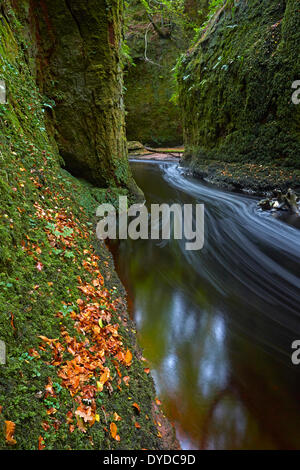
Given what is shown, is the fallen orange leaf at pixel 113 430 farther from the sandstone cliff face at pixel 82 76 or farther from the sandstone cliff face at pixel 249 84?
the sandstone cliff face at pixel 249 84

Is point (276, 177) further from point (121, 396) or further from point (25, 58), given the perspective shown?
point (121, 396)

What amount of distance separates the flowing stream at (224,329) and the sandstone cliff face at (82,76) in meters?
2.84

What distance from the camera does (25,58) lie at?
5457mm

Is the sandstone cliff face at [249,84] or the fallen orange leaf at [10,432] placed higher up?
the sandstone cliff face at [249,84]

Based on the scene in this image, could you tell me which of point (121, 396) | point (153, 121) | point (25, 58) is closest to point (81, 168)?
point (25, 58)

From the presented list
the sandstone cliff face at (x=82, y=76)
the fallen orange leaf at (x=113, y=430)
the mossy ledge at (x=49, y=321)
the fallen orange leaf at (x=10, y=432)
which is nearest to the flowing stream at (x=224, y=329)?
the mossy ledge at (x=49, y=321)

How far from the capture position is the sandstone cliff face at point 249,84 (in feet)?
28.4

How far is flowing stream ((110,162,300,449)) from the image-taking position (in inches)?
97.6

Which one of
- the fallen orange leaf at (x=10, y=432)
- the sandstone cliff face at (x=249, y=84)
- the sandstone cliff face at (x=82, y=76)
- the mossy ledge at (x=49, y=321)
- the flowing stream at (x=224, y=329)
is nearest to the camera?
the fallen orange leaf at (x=10, y=432)

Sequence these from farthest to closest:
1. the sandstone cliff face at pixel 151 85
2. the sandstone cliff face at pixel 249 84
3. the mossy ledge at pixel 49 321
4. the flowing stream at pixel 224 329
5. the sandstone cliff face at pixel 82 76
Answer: the sandstone cliff face at pixel 151 85 < the sandstone cliff face at pixel 249 84 < the sandstone cliff face at pixel 82 76 < the flowing stream at pixel 224 329 < the mossy ledge at pixel 49 321

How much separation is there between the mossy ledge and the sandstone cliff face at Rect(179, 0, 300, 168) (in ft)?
27.2

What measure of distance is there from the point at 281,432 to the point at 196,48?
57.0 feet

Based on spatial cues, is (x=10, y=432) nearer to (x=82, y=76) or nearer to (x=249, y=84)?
(x=82, y=76)

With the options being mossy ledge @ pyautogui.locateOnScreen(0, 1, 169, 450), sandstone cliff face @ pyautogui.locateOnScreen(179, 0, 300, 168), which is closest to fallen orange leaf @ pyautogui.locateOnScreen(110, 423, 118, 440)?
mossy ledge @ pyautogui.locateOnScreen(0, 1, 169, 450)
